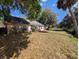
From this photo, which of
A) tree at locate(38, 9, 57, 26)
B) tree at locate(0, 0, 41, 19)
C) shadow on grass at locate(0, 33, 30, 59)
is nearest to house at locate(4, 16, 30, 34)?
shadow on grass at locate(0, 33, 30, 59)

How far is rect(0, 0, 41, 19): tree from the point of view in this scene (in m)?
18.3

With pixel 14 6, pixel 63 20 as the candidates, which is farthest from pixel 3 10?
pixel 63 20

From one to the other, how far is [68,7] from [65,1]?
1.15 m

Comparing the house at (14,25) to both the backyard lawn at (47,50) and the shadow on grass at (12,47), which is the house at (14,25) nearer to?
the shadow on grass at (12,47)

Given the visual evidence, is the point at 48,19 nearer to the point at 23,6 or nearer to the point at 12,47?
the point at 23,6

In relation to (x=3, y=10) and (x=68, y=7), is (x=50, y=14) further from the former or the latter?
(x=3, y=10)

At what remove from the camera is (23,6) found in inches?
795

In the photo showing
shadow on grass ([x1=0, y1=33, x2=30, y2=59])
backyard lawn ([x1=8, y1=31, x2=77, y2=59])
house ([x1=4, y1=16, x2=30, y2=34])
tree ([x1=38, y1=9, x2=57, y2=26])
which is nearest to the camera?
shadow on grass ([x1=0, y1=33, x2=30, y2=59])

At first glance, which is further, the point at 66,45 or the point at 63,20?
the point at 63,20

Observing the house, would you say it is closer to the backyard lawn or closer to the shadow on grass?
the shadow on grass

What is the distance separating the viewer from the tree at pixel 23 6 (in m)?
18.3

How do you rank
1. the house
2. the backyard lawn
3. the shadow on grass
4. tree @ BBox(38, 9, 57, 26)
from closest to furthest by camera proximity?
the shadow on grass, the backyard lawn, the house, tree @ BBox(38, 9, 57, 26)

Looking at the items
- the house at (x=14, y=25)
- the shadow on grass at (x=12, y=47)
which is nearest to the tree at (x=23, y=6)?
the shadow on grass at (x=12, y=47)

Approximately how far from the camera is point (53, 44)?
21.6 m
